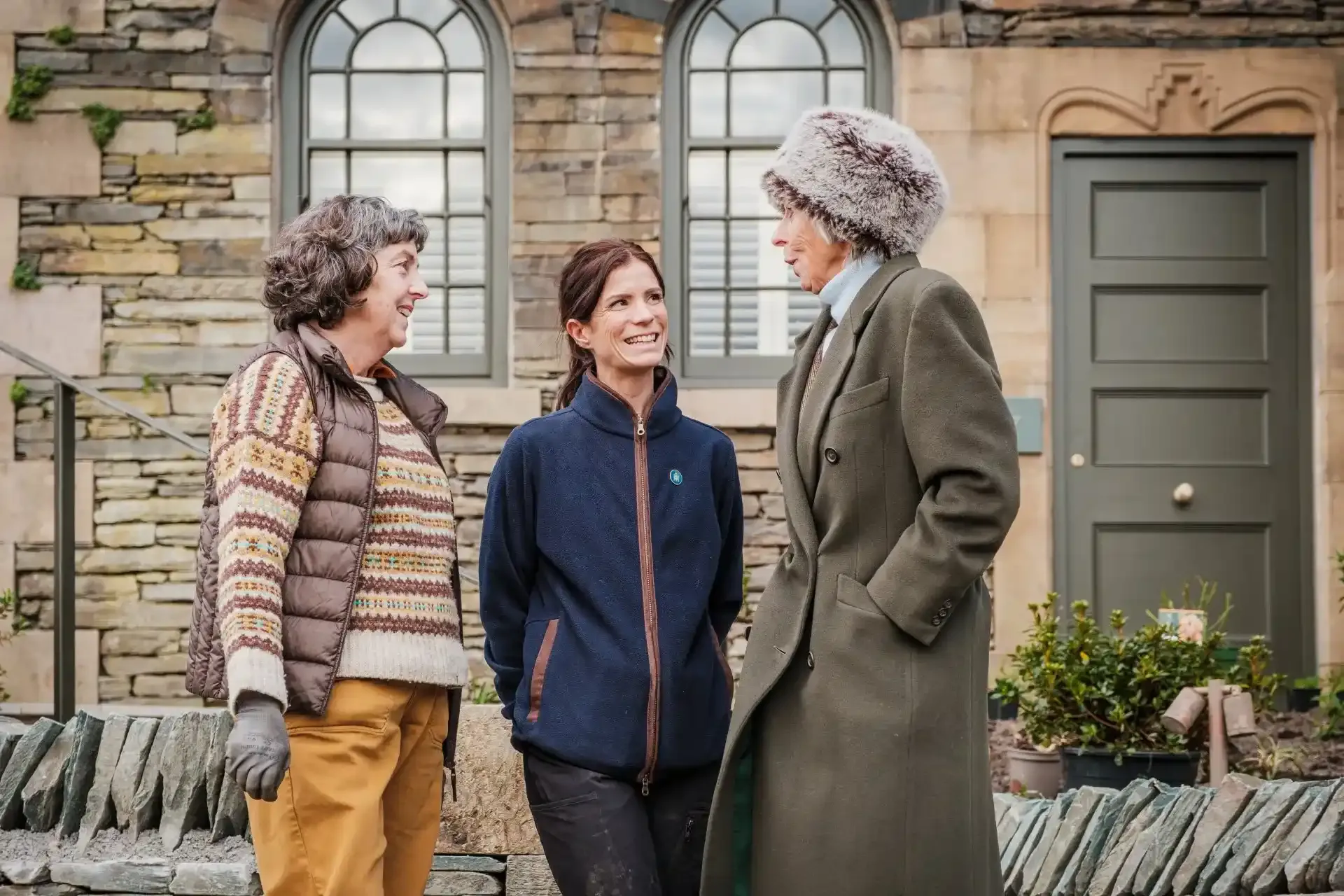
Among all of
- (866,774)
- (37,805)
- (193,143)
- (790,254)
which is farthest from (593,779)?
(193,143)

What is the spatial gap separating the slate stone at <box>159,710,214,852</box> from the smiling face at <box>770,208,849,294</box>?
2.33 m

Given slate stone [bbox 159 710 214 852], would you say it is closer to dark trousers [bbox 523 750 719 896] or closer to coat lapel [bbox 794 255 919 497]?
dark trousers [bbox 523 750 719 896]

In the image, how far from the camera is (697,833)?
270 cm

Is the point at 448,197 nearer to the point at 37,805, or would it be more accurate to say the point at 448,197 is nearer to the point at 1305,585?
the point at 37,805

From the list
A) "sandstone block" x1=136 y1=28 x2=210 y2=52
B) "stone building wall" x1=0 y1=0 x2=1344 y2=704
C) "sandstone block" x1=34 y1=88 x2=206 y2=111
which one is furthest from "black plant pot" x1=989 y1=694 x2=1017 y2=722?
"sandstone block" x1=136 y1=28 x2=210 y2=52

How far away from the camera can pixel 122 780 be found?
415cm

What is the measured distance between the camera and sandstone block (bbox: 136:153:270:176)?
6930 mm

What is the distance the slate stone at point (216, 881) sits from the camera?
391 centimetres

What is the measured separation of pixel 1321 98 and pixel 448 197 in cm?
394

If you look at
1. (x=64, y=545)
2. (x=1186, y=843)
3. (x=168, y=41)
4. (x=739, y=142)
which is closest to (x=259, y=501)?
(x=1186, y=843)

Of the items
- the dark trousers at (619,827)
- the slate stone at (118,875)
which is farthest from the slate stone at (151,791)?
the dark trousers at (619,827)

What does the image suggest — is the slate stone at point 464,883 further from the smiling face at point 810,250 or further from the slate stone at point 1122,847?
the smiling face at point 810,250

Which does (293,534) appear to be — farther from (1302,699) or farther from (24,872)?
(1302,699)

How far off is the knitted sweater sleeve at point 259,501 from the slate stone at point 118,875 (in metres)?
1.81
